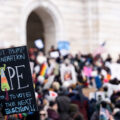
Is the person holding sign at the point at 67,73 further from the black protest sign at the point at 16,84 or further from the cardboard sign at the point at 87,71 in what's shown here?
the black protest sign at the point at 16,84

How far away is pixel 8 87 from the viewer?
4449 mm

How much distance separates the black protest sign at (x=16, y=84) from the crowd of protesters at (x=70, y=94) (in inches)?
17.2

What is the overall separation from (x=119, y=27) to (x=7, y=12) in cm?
601

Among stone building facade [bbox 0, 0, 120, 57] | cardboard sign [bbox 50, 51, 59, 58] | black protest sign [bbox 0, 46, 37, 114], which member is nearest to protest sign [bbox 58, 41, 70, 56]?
cardboard sign [bbox 50, 51, 59, 58]

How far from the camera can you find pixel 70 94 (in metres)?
7.67

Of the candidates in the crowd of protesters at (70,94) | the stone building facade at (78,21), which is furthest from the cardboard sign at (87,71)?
the stone building facade at (78,21)

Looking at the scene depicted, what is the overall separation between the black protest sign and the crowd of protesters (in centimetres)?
44

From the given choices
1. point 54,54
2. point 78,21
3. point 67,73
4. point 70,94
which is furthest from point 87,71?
point 78,21

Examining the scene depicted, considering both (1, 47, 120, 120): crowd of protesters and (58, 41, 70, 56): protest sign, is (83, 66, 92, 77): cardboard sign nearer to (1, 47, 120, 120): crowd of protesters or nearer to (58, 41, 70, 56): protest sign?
(1, 47, 120, 120): crowd of protesters

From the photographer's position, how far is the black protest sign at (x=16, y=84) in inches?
175

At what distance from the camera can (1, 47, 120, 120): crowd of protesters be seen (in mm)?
6199

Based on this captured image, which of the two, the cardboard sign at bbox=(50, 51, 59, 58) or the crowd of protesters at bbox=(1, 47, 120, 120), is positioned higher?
Answer: the cardboard sign at bbox=(50, 51, 59, 58)

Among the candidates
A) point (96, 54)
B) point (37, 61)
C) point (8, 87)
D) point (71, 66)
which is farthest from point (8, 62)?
point (96, 54)

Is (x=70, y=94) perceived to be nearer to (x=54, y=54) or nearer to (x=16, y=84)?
(x=16, y=84)
